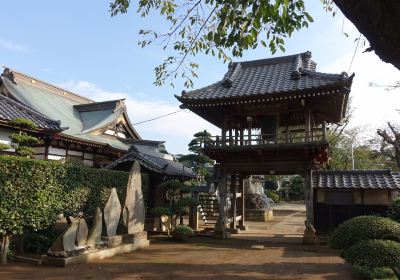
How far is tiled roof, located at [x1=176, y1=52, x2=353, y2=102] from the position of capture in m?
14.5

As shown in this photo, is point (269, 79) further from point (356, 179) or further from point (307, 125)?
point (356, 179)

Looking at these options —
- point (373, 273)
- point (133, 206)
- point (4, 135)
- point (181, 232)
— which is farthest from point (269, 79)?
point (4, 135)

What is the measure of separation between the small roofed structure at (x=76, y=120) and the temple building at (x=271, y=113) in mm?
8361

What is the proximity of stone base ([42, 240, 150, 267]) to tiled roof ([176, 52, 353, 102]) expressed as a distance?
22.7 ft

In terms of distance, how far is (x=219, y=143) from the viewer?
15719 mm

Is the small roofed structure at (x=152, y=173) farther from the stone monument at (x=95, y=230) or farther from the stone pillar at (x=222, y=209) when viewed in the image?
the stone monument at (x=95, y=230)

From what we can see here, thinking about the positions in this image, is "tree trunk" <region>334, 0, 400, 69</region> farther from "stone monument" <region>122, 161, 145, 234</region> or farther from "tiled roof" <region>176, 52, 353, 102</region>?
"tiled roof" <region>176, 52, 353, 102</region>

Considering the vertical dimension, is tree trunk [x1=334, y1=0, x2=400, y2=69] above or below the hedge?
above

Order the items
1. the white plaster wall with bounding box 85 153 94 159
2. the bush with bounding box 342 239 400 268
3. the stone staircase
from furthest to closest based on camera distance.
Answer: the white plaster wall with bounding box 85 153 94 159
the stone staircase
the bush with bounding box 342 239 400 268

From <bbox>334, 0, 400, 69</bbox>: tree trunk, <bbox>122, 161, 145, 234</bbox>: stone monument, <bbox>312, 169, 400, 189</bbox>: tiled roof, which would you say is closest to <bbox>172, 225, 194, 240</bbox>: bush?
<bbox>122, 161, 145, 234</bbox>: stone monument

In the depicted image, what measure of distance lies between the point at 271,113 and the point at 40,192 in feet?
33.2

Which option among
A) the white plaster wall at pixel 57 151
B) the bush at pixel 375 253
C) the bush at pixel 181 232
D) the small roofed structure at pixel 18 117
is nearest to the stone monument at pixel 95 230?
the bush at pixel 181 232

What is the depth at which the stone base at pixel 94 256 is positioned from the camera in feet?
30.5

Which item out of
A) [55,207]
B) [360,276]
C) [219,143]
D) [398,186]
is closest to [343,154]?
[398,186]
